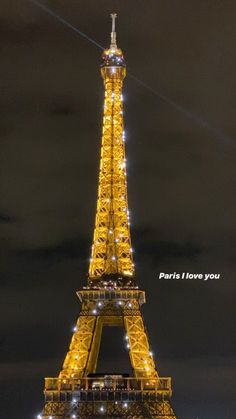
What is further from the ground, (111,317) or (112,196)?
(112,196)

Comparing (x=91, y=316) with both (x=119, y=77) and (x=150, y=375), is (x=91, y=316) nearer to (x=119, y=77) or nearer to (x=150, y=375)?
(x=150, y=375)

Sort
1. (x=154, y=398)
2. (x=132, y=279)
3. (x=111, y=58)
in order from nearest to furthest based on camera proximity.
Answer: (x=154, y=398), (x=132, y=279), (x=111, y=58)

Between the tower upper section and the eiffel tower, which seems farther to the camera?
the tower upper section

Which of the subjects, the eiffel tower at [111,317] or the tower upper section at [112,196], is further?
the tower upper section at [112,196]

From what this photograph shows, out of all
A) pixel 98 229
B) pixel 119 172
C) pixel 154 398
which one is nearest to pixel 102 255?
pixel 98 229

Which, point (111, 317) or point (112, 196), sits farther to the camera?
point (112, 196)
